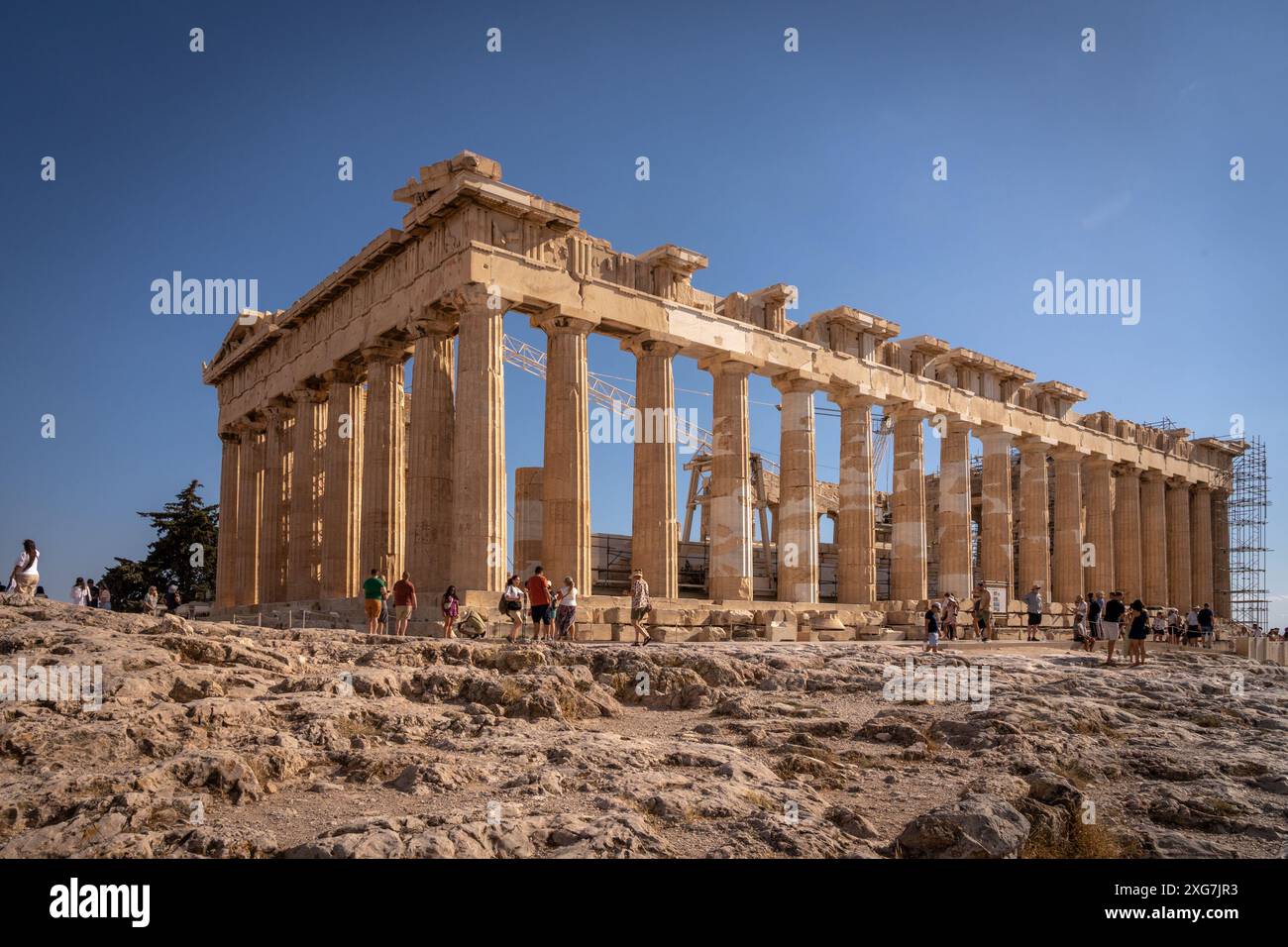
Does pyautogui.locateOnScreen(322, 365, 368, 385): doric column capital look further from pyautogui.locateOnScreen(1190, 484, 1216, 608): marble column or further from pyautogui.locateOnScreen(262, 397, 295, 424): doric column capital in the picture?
pyautogui.locateOnScreen(1190, 484, 1216, 608): marble column

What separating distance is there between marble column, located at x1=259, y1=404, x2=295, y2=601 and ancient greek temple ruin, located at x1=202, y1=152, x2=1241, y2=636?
74 millimetres

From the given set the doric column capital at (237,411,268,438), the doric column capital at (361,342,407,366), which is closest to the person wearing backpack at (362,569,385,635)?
the doric column capital at (361,342,407,366)

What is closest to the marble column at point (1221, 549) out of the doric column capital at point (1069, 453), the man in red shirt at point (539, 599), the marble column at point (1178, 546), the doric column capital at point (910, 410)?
the marble column at point (1178, 546)

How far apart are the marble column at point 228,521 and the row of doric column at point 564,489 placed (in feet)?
0.27

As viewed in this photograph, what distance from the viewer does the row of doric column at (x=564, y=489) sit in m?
24.9

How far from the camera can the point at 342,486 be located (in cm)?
2995

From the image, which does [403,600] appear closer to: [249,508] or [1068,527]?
[249,508]

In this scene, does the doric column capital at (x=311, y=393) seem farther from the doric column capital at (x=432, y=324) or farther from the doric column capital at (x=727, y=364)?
the doric column capital at (x=727, y=364)

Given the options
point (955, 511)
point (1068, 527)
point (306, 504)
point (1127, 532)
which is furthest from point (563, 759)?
point (1127, 532)

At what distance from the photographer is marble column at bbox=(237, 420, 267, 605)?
35938 millimetres

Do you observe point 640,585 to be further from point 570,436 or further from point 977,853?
point 977,853

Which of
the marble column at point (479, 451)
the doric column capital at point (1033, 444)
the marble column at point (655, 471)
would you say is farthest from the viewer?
the doric column capital at point (1033, 444)
